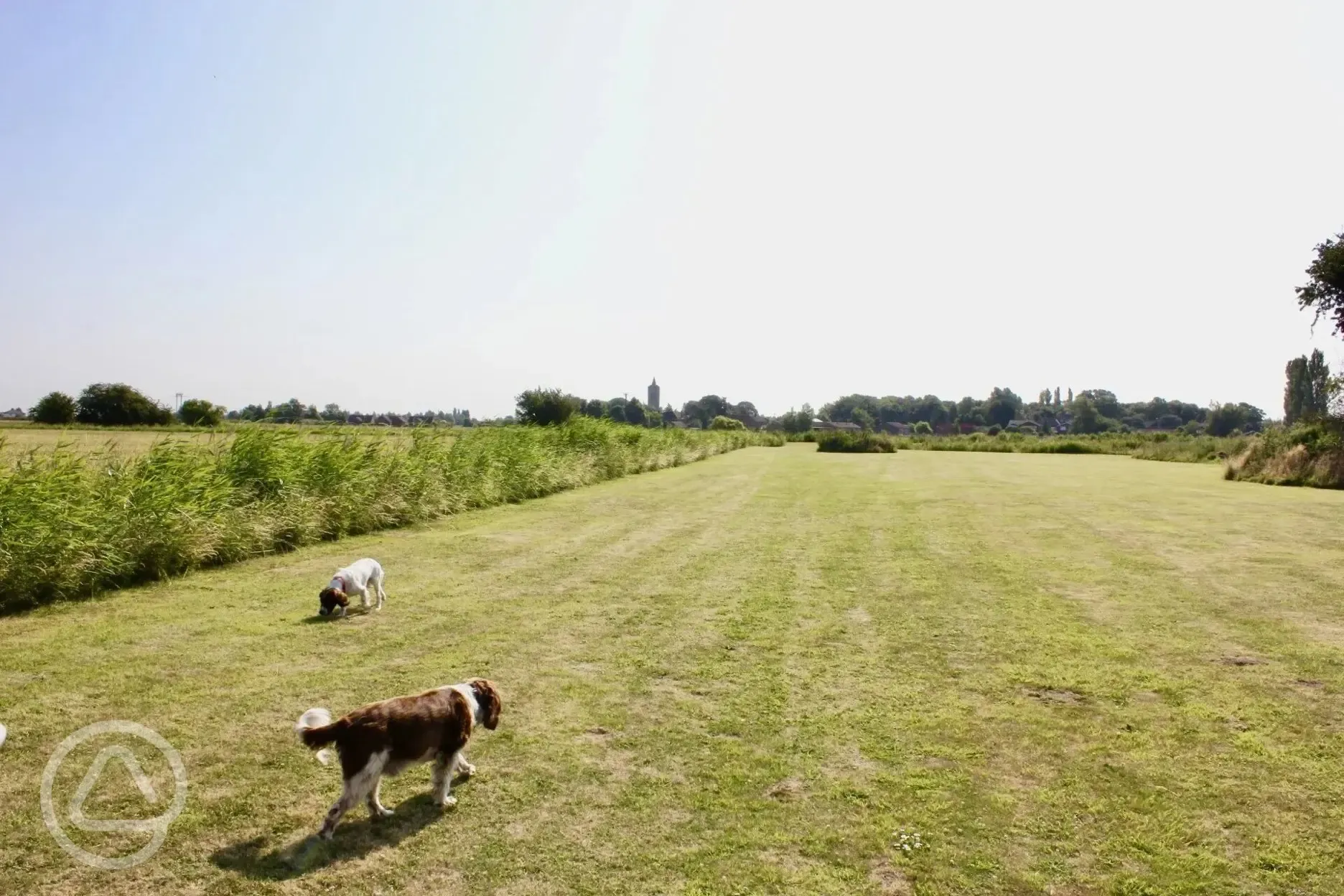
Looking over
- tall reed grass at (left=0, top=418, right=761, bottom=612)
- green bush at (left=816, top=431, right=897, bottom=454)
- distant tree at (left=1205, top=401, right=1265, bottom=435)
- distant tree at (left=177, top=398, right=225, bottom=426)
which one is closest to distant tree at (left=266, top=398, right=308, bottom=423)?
tall reed grass at (left=0, top=418, right=761, bottom=612)

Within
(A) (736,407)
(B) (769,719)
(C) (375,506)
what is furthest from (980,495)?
(A) (736,407)

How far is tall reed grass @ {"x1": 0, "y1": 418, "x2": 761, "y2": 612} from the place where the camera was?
8023 millimetres

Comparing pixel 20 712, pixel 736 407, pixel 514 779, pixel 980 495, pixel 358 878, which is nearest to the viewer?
pixel 358 878

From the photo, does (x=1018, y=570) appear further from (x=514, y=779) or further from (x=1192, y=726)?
(x=514, y=779)

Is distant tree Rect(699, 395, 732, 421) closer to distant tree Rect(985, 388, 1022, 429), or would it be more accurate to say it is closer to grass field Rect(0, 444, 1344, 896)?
distant tree Rect(985, 388, 1022, 429)

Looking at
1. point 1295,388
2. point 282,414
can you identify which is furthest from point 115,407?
point 1295,388

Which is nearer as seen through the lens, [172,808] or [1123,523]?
[172,808]

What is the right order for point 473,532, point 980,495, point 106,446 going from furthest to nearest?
point 980,495 → point 473,532 → point 106,446

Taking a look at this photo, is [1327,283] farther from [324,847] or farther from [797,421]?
[797,421]

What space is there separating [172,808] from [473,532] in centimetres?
977

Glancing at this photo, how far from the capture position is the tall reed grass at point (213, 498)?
8.02 meters

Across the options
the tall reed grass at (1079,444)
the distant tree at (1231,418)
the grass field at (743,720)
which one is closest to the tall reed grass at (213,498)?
the grass field at (743,720)

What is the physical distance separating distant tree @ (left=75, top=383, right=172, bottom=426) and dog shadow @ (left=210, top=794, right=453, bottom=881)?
43.3 m

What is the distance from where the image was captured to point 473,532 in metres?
13.4
